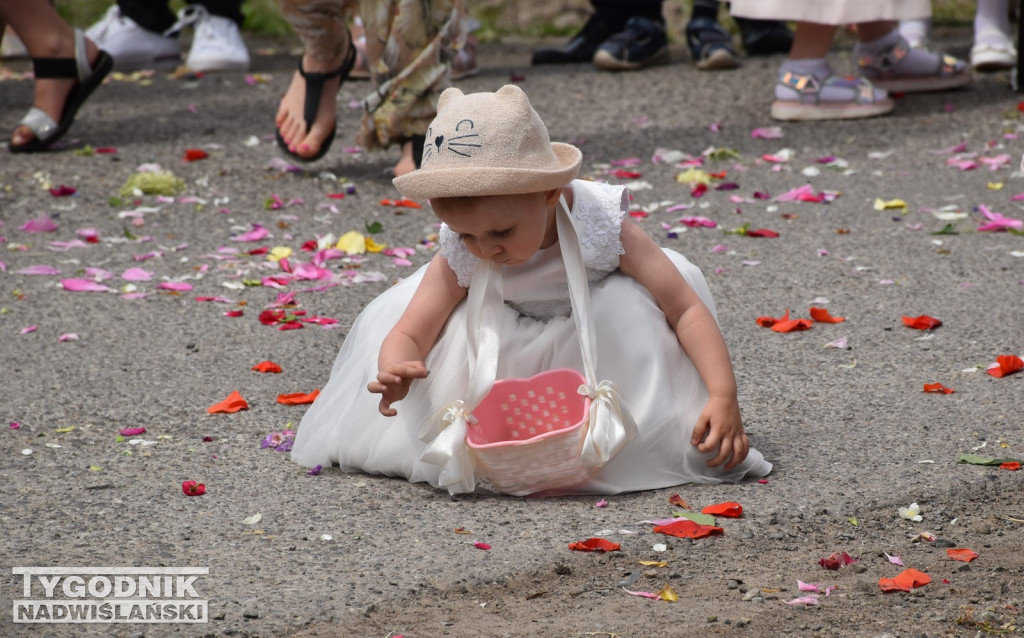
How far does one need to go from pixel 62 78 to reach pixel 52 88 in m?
0.07

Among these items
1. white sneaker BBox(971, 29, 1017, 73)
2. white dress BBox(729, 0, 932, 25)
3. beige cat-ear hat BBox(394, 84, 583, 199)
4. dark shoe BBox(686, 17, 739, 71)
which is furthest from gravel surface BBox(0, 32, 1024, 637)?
dark shoe BBox(686, 17, 739, 71)

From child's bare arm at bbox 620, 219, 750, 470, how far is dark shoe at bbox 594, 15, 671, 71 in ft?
14.5

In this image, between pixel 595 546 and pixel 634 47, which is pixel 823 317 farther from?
pixel 634 47

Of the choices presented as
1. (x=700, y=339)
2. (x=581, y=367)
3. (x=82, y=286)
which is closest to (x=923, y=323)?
(x=700, y=339)

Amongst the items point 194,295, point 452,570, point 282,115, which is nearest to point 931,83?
point 282,115

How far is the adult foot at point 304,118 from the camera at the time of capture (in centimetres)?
485

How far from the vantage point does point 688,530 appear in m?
2.20

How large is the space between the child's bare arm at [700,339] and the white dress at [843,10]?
3.10 metres

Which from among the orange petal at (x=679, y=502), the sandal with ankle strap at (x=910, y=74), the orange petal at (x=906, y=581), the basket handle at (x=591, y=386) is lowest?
the sandal with ankle strap at (x=910, y=74)

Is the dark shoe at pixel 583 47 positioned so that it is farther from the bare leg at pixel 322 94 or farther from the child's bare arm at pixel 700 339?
the child's bare arm at pixel 700 339

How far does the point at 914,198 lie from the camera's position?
454cm

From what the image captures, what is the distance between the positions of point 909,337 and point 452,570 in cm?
166

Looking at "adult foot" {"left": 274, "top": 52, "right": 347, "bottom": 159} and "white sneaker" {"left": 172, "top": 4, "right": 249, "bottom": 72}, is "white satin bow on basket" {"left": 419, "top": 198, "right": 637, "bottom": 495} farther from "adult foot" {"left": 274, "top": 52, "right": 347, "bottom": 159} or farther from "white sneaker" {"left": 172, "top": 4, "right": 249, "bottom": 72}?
"white sneaker" {"left": 172, "top": 4, "right": 249, "bottom": 72}

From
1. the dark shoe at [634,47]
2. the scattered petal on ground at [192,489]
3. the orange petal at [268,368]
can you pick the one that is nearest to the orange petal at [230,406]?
the orange petal at [268,368]
